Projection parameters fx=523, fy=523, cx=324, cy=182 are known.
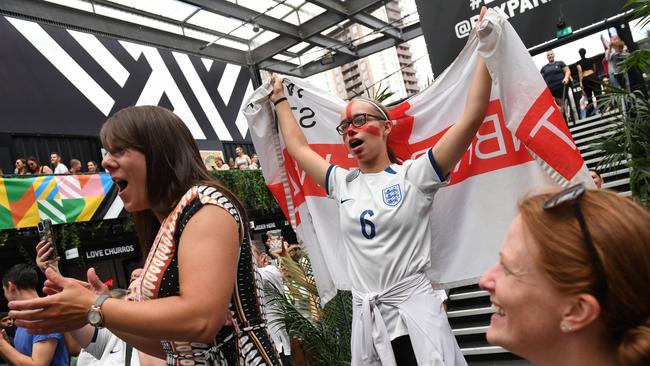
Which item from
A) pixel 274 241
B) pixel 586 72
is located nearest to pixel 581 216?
pixel 274 241

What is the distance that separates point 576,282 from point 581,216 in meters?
0.12

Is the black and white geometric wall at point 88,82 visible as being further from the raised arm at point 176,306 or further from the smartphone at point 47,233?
the raised arm at point 176,306

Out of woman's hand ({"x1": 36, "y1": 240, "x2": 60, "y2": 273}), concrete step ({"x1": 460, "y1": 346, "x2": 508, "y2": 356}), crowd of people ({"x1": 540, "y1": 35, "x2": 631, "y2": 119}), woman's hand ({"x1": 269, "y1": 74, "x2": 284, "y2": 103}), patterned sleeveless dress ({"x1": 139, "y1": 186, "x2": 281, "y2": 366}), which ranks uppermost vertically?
crowd of people ({"x1": 540, "y1": 35, "x2": 631, "y2": 119})

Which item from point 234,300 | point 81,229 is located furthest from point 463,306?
point 81,229

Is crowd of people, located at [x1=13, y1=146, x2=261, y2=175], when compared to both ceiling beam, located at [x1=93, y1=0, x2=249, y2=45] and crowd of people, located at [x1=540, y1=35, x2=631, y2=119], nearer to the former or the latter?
ceiling beam, located at [x1=93, y1=0, x2=249, y2=45]

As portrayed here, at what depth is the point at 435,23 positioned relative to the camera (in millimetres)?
6570

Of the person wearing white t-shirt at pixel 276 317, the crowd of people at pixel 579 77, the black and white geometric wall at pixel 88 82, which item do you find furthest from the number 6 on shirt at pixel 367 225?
the black and white geometric wall at pixel 88 82

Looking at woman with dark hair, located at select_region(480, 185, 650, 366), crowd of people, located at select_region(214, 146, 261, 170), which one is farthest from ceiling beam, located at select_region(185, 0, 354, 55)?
woman with dark hair, located at select_region(480, 185, 650, 366)

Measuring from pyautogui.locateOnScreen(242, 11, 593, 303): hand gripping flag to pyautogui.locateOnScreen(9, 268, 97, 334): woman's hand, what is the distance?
146cm

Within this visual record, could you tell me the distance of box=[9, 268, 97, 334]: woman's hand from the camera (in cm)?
113

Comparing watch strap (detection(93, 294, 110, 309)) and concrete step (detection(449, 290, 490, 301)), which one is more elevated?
watch strap (detection(93, 294, 110, 309))

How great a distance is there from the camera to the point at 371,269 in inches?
82.4

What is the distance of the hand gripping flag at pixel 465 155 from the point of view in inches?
86.4

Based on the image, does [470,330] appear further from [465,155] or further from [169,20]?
[169,20]
